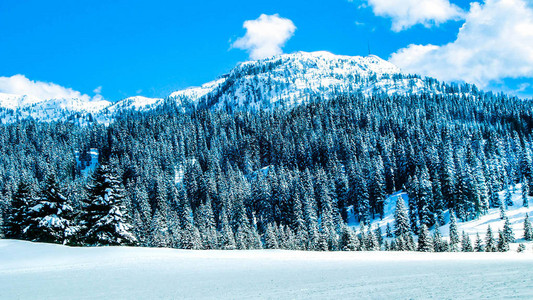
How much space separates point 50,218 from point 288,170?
92.9m

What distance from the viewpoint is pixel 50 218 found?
27.5m

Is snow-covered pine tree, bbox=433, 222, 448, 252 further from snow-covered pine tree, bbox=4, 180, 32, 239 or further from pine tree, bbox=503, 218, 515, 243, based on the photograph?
snow-covered pine tree, bbox=4, 180, 32, 239

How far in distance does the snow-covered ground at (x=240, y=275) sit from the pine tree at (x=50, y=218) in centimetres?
539

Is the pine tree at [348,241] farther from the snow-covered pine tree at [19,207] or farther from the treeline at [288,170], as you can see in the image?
the snow-covered pine tree at [19,207]

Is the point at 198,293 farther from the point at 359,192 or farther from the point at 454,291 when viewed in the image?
the point at 359,192

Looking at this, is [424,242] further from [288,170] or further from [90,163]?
[90,163]

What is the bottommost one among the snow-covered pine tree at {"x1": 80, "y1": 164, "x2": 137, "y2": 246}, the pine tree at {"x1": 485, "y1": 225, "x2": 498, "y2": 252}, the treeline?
the pine tree at {"x1": 485, "y1": 225, "x2": 498, "y2": 252}

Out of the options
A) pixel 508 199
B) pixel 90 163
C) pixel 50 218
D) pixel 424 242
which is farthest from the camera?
pixel 90 163

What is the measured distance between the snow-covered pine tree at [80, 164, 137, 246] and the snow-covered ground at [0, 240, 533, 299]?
5.35 metres

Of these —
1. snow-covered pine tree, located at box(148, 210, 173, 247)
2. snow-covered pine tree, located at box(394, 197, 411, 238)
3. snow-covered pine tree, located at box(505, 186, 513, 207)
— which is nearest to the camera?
snow-covered pine tree, located at box(394, 197, 411, 238)

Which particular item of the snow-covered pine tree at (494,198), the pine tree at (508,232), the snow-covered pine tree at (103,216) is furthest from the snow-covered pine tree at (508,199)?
the snow-covered pine tree at (103,216)

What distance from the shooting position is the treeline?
7612 centimetres

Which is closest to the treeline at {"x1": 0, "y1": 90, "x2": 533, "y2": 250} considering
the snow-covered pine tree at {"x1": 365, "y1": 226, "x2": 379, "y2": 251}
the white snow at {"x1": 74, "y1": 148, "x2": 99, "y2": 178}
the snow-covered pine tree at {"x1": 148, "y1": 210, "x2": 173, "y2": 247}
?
the snow-covered pine tree at {"x1": 148, "y1": 210, "x2": 173, "y2": 247}

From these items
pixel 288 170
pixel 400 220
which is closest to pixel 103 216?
pixel 400 220
